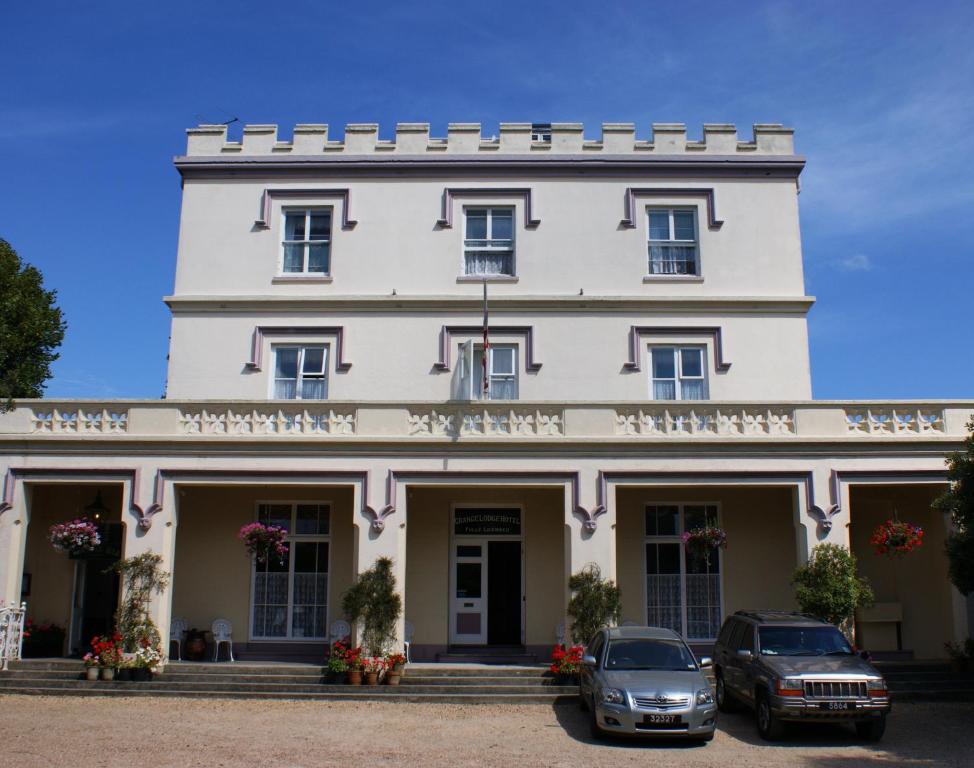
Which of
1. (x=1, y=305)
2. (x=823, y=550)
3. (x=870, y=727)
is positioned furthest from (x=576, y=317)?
(x=1, y=305)

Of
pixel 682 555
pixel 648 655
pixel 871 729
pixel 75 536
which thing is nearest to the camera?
pixel 871 729

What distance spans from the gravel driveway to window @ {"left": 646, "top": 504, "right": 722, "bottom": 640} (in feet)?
15.0

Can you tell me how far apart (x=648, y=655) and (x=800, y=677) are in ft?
7.60

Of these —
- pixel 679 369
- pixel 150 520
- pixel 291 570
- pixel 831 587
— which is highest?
pixel 679 369

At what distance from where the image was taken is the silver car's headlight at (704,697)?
12984 millimetres

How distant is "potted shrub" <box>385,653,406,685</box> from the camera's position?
1694 centimetres

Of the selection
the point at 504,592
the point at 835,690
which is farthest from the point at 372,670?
the point at 835,690

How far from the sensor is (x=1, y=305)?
73.1 ft

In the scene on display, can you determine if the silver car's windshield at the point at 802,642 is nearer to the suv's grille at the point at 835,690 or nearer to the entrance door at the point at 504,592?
the suv's grille at the point at 835,690

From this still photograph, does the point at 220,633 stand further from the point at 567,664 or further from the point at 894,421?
the point at 894,421

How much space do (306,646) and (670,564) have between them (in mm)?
8298

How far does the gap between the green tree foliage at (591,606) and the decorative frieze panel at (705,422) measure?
316 cm

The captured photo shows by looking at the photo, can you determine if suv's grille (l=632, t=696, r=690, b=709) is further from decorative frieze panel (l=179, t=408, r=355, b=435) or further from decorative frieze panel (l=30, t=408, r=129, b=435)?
decorative frieze panel (l=30, t=408, r=129, b=435)

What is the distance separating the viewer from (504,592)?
Answer: 65.9ft
